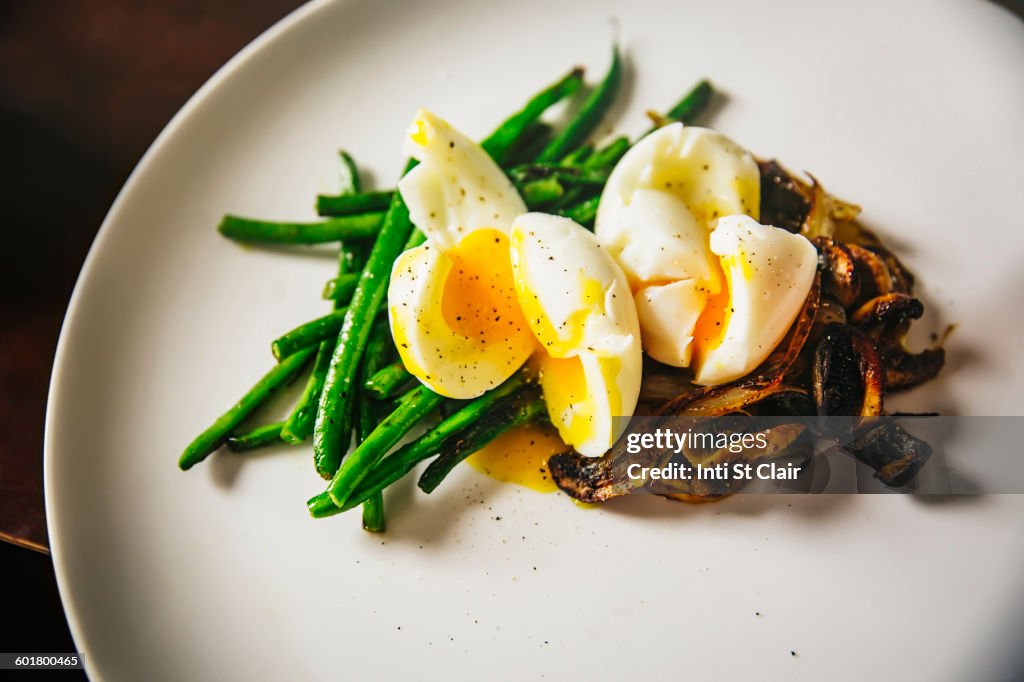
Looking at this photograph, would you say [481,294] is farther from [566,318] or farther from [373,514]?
[373,514]

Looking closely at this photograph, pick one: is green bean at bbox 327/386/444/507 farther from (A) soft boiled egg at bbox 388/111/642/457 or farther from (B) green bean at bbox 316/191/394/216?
(B) green bean at bbox 316/191/394/216

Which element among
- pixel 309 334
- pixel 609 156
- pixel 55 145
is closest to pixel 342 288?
pixel 309 334

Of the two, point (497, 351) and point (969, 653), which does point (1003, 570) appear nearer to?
point (969, 653)

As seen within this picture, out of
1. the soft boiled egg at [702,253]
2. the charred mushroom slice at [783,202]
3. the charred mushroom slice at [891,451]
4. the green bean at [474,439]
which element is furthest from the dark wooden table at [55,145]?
the charred mushroom slice at [891,451]

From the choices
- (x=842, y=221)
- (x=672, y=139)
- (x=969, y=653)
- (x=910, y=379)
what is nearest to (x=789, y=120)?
(x=842, y=221)

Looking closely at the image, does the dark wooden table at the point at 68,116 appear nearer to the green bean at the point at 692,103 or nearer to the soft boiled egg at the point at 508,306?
the soft boiled egg at the point at 508,306

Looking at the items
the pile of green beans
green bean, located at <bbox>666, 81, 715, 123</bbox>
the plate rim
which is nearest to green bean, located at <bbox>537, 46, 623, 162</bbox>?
the pile of green beans
